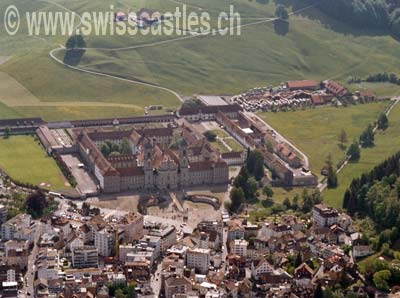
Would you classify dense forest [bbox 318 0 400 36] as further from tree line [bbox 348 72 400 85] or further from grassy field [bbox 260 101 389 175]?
grassy field [bbox 260 101 389 175]

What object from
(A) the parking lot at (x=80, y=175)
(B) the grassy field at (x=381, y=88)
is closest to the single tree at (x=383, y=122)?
(B) the grassy field at (x=381, y=88)

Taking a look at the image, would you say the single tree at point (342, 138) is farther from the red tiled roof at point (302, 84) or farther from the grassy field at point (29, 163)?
the grassy field at point (29, 163)

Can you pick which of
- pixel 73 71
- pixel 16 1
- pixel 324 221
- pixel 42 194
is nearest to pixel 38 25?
pixel 16 1

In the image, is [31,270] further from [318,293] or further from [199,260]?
[318,293]

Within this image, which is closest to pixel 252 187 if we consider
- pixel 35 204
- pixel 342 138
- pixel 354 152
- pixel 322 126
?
pixel 354 152

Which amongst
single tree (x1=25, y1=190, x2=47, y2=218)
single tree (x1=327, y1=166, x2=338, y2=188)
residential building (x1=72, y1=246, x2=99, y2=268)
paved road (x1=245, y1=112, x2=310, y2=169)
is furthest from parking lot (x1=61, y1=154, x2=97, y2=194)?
single tree (x1=327, y1=166, x2=338, y2=188)

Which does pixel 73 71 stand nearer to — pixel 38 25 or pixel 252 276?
pixel 38 25
